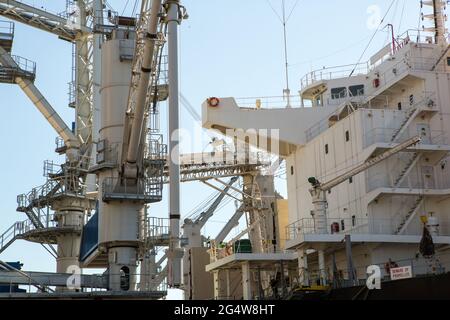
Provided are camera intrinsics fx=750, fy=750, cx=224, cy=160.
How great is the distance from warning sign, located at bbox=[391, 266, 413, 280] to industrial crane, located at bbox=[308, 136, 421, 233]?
5878 millimetres

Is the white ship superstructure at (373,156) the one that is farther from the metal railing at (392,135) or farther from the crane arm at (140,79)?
the crane arm at (140,79)

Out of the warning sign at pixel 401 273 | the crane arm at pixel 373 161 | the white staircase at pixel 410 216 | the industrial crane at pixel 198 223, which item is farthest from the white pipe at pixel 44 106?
the warning sign at pixel 401 273

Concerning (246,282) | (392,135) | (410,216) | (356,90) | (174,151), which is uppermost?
(356,90)

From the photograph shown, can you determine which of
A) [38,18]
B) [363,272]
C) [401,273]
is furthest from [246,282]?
[38,18]

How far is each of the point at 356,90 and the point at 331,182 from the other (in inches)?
402

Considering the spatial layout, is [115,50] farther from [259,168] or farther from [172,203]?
[259,168]

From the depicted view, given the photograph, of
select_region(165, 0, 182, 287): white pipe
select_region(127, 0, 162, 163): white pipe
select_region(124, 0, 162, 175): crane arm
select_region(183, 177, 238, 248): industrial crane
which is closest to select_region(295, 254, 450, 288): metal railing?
select_region(165, 0, 182, 287): white pipe

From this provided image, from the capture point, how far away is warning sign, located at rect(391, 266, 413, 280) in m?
26.5

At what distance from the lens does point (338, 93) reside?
41.9 m

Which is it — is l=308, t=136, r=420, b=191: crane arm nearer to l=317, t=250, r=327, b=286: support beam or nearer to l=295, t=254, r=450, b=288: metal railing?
l=317, t=250, r=327, b=286: support beam

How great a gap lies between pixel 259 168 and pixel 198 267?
801 centimetres

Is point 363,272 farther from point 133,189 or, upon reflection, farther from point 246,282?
point 133,189

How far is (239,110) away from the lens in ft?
130
